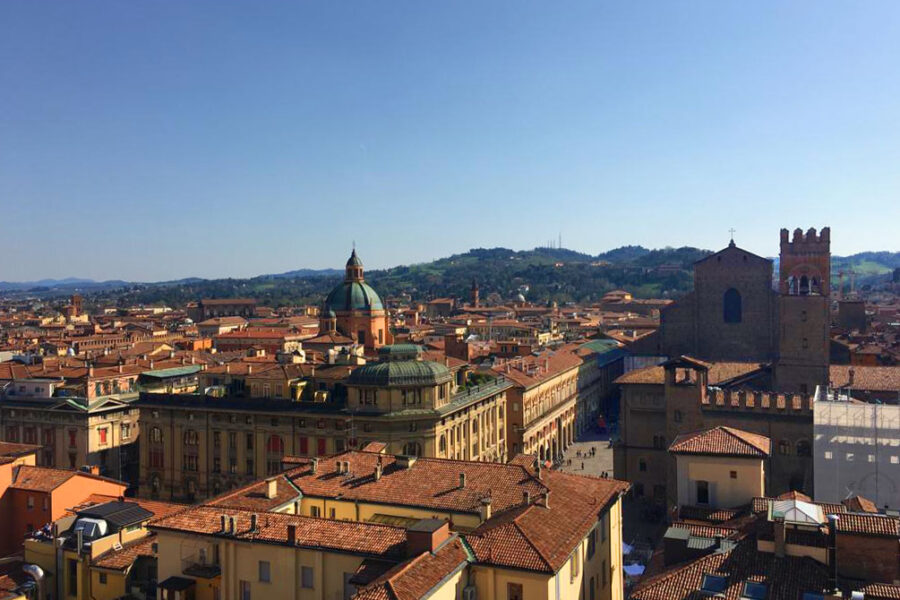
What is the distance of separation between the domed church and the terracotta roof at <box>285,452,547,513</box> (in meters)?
61.4

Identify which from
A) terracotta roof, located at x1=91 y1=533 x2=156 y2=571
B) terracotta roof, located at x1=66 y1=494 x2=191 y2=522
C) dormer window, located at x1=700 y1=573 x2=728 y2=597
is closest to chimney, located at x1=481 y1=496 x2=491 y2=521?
dormer window, located at x1=700 y1=573 x2=728 y2=597

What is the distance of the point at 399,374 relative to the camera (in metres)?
50.2

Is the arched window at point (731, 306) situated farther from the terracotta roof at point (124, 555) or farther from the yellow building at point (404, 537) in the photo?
the terracotta roof at point (124, 555)

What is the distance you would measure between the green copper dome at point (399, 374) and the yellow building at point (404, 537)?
662 inches

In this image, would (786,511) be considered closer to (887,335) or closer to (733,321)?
(733,321)

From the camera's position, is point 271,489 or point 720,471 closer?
→ point 271,489

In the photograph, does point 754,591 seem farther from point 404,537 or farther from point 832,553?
point 404,537

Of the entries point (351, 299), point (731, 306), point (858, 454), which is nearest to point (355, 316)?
point (351, 299)

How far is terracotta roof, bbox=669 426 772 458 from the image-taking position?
1331 inches

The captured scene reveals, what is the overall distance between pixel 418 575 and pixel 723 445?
63.5 ft

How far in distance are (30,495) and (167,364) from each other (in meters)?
36.6

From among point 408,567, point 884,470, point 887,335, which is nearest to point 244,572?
point 408,567

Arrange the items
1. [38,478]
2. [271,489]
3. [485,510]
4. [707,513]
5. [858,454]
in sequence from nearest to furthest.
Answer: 1. [485,510]
2. [271,489]
3. [707,513]
4. [38,478]
5. [858,454]

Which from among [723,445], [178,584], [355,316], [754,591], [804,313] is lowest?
[178,584]
